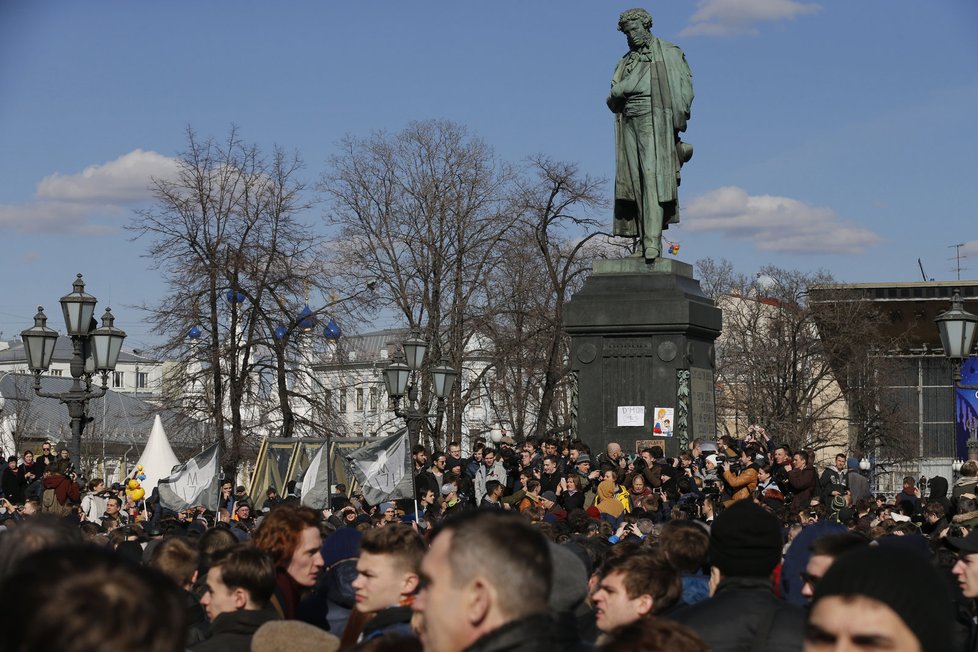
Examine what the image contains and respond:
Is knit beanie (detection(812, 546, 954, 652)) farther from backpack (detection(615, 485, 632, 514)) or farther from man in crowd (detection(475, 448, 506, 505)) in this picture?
man in crowd (detection(475, 448, 506, 505))

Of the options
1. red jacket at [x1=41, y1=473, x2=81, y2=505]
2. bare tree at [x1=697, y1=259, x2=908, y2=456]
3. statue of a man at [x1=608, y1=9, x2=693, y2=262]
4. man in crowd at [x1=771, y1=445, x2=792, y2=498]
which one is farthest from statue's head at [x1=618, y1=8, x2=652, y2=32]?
bare tree at [x1=697, y1=259, x2=908, y2=456]

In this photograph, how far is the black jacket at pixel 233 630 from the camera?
548cm

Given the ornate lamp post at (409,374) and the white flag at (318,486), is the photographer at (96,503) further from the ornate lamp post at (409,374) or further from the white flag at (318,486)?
the ornate lamp post at (409,374)

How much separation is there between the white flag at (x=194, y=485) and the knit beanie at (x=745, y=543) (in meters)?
10.6

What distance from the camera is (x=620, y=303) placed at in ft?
67.7

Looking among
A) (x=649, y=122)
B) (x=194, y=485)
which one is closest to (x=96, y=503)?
(x=194, y=485)

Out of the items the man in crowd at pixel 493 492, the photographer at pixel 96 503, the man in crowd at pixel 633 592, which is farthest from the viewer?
the photographer at pixel 96 503

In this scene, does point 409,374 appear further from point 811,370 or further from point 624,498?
point 811,370

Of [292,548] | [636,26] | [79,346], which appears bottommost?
[292,548]

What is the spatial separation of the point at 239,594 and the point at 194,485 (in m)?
10.2

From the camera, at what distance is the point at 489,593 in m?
3.63

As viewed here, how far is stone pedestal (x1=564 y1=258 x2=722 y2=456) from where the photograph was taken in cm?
2052

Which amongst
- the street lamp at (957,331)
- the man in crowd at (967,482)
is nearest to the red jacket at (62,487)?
the man in crowd at (967,482)

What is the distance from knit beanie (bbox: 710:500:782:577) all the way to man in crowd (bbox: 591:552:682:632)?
8.1 inches
